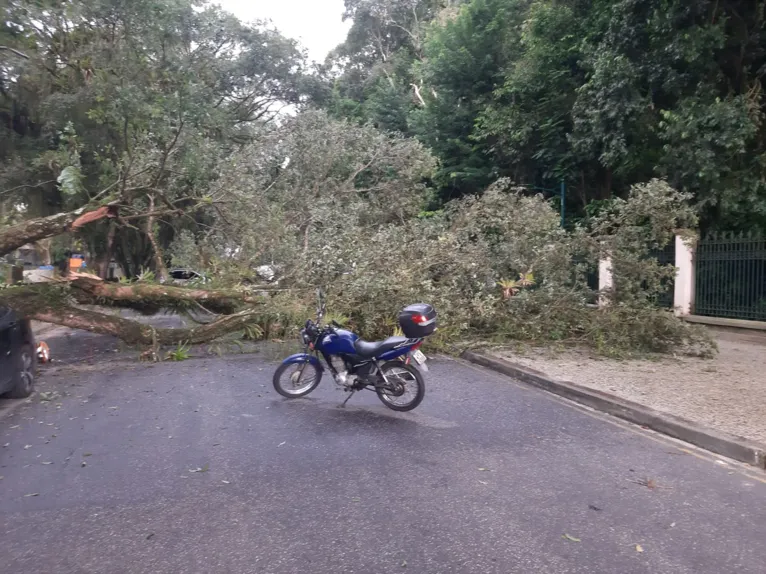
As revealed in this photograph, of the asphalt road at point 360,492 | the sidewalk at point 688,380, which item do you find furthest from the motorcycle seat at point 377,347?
the sidewalk at point 688,380

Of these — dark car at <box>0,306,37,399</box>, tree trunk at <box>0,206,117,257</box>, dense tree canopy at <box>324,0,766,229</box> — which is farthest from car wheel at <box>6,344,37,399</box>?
dense tree canopy at <box>324,0,766,229</box>

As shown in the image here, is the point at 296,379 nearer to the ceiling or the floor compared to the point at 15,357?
nearer to the floor

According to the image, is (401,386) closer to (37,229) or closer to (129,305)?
(129,305)

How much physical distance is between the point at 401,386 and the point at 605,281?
6837mm

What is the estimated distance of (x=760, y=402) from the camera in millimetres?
7562

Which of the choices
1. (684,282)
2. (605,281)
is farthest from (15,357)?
(684,282)

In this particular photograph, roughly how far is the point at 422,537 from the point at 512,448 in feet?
7.00

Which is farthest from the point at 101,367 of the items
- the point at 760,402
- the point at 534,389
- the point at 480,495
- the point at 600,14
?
the point at 600,14

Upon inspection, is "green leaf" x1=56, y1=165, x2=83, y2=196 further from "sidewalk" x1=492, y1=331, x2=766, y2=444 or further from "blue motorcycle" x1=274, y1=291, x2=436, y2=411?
"sidewalk" x1=492, y1=331, x2=766, y2=444

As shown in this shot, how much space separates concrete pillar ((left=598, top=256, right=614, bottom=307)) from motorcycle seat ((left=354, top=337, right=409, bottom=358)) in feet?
19.5

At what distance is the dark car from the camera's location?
7871 millimetres

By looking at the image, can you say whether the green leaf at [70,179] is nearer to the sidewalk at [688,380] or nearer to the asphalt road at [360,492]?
the asphalt road at [360,492]

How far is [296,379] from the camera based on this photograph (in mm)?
8117

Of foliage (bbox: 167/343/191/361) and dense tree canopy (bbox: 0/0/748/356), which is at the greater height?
dense tree canopy (bbox: 0/0/748/356)
